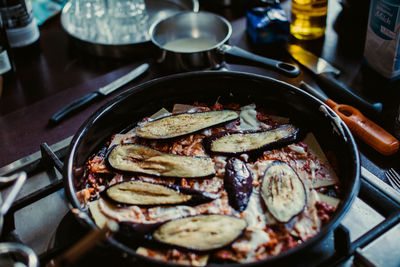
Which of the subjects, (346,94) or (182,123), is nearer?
(182,123)

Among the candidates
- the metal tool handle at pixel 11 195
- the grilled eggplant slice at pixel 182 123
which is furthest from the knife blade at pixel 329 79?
the metal tool handle at pixel 11 195

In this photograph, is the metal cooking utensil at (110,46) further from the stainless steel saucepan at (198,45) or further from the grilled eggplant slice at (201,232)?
the grilled eggplant slice at (201,232)

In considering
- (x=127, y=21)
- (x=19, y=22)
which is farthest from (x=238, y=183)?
(x=19, y=22)

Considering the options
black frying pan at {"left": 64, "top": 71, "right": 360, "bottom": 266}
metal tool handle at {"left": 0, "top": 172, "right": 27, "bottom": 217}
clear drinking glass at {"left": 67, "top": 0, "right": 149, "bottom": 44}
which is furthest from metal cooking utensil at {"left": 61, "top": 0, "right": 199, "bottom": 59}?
metal tool handle at {"left": 0, "top": 172, "right": 27, "bottom": 217}

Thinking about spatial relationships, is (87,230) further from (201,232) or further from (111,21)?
(111,21)

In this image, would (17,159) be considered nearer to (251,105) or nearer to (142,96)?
(142,96)

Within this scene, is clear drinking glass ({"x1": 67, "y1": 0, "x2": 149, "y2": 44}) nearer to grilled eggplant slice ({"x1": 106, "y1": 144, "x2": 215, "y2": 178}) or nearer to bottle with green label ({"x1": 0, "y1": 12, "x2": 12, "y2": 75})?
bottle with green label ({"x1": 0, "y1": 12, "x2": 12, "y2": 75})
